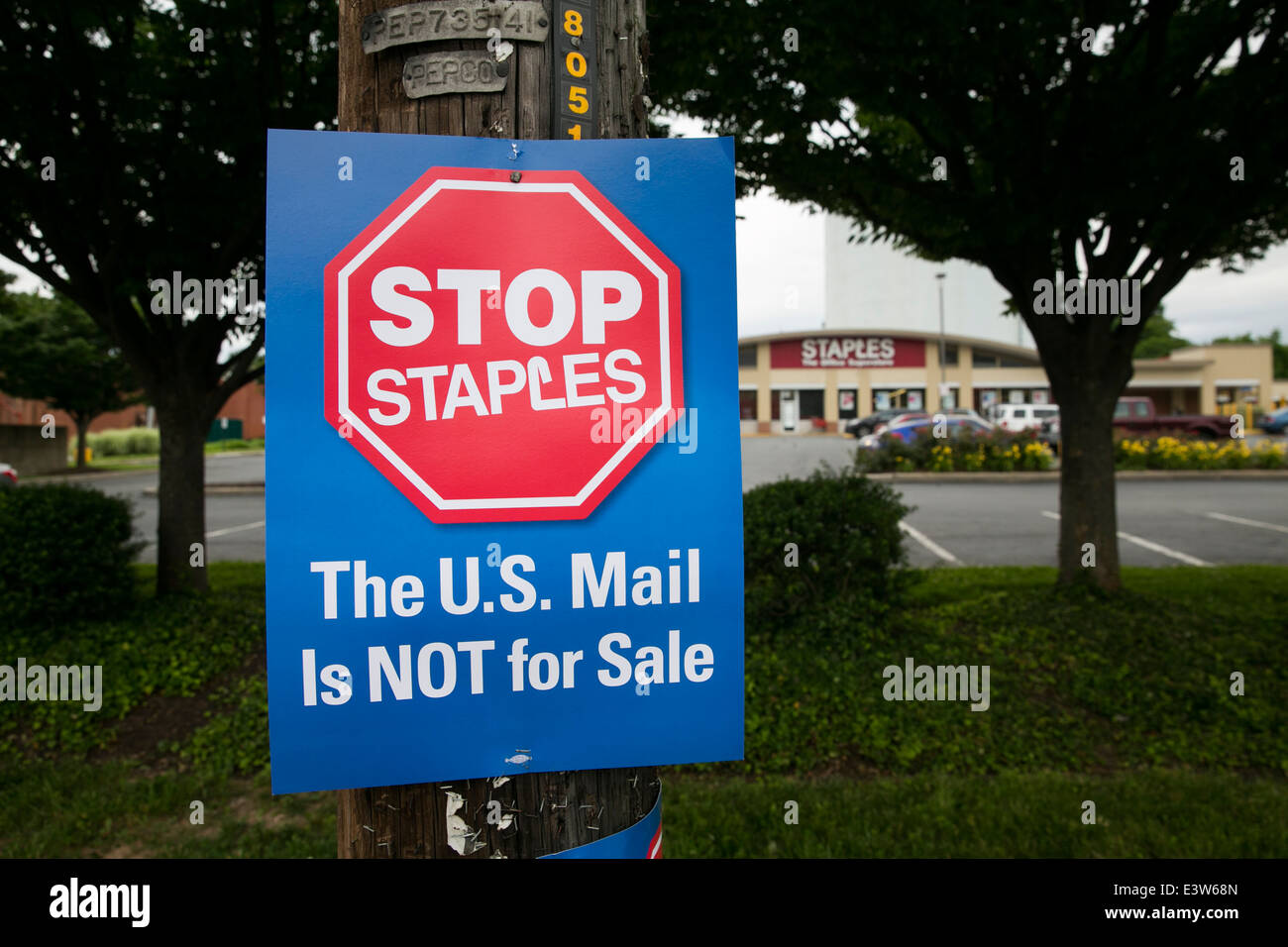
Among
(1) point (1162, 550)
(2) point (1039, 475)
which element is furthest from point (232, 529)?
(2) point (1039, 475)

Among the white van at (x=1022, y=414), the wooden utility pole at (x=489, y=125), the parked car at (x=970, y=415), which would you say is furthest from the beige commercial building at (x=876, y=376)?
the wooden utility pole at (x=489, y=125)

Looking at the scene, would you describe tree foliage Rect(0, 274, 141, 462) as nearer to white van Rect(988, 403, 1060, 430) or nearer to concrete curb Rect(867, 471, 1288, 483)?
concrete curb Rect(867, 471, 1288, 483)

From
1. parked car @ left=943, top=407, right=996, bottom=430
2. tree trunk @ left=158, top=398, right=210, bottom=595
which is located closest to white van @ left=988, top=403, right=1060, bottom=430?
parked car @ left=943, top=407, right=996, bottom=430

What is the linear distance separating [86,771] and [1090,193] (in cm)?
665

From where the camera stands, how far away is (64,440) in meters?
30.4

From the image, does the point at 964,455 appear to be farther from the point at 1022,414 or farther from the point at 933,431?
the point at 1022,414

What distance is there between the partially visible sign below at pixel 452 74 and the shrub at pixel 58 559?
5.86m

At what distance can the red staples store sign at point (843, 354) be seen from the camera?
47094mm

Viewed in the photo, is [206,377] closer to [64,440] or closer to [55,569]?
[55,569]

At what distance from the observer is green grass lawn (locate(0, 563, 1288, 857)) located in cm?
344

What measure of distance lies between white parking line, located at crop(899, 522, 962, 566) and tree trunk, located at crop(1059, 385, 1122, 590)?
3167mm

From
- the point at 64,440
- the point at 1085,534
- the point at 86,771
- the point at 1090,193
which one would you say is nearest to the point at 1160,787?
the point at 1085,534

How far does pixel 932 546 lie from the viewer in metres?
10.6

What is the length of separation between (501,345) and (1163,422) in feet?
112
